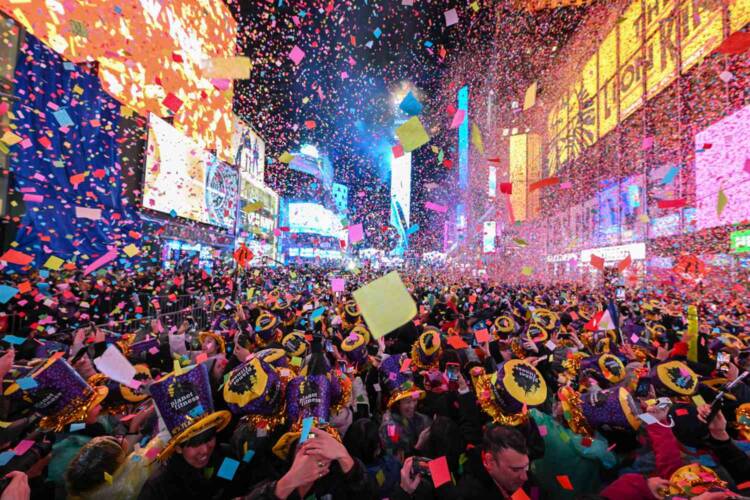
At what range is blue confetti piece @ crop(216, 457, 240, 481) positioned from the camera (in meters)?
2.02

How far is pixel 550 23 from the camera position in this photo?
2689 centimetres

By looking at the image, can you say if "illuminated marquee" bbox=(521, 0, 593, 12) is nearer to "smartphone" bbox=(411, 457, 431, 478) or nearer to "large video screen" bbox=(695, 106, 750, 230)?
"large video screen" bbox=(695, 106, 750, 230)

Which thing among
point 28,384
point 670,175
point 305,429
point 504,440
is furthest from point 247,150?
point 504,440

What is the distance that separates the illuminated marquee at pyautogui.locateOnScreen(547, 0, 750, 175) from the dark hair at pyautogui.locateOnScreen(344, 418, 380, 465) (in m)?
17.2

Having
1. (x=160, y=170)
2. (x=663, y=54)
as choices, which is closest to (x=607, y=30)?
(x=663, y=54)

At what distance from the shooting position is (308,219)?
54531 mm

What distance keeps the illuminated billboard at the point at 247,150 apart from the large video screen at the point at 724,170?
2728 cm

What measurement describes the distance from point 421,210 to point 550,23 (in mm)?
84201

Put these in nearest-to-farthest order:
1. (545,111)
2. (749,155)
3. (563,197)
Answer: (749,155) → (563,197) → (545,111)

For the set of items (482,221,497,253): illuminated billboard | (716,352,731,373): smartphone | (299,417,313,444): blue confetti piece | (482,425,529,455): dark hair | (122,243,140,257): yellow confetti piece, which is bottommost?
(716,352,731,373): smartphone

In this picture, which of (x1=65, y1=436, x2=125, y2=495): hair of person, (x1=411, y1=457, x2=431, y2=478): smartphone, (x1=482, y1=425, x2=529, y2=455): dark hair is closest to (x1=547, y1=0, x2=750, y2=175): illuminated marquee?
(x1=482, y1=425, x2=529, y2=455): dark hair

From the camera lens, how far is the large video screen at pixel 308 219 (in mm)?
53562

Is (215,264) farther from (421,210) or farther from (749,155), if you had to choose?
(421,210)

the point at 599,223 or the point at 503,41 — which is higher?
the point at 503,41
